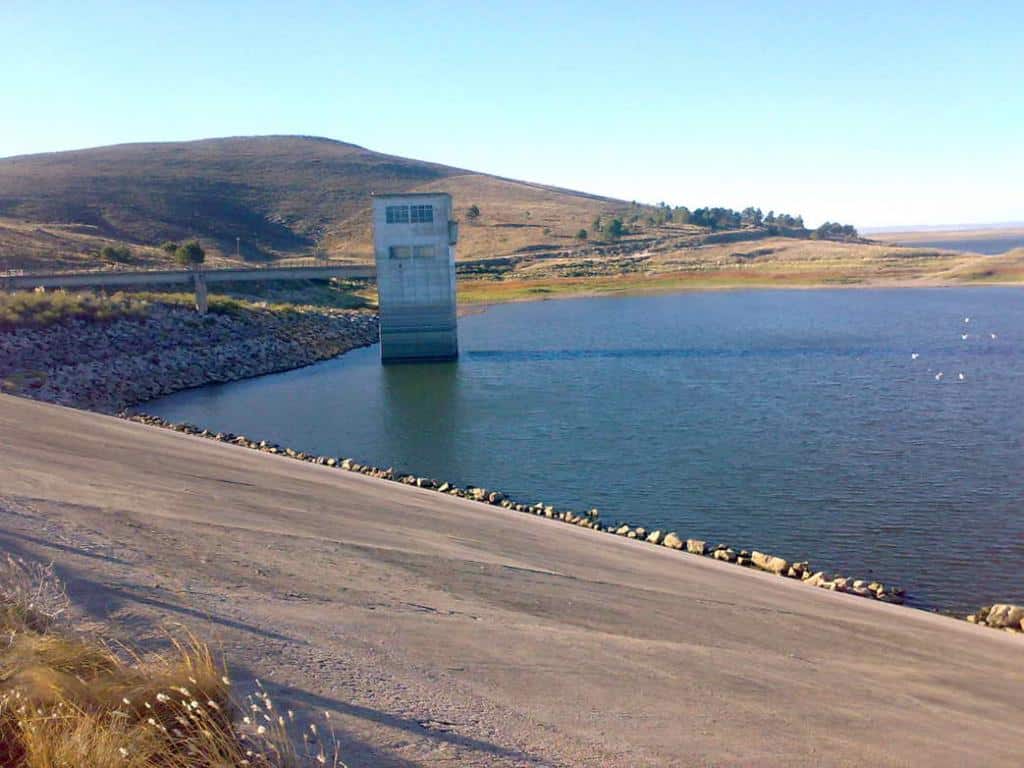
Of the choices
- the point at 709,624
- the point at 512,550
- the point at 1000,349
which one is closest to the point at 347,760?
the point at 709,624

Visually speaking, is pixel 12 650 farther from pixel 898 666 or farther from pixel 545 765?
pixel 898 666

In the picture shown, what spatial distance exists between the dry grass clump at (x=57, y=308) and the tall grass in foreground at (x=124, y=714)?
3556 cm

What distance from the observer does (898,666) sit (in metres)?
9.60

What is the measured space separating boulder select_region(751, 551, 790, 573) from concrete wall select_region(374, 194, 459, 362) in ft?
112

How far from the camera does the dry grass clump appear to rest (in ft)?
122

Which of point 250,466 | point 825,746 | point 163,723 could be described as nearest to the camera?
point 163,723

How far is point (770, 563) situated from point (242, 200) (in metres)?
129

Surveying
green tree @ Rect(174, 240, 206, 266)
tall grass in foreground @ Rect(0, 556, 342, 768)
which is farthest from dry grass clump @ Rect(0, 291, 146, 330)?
tall grass in foreground @ Rect(0, 556, 342, 768)

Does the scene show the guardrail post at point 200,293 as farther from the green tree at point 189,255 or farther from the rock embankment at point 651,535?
the rock embankment at point 651,535

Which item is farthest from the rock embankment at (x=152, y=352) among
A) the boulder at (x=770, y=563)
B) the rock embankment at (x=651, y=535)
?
the boulder at (x=770, y=563)

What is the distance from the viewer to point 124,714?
4582mm

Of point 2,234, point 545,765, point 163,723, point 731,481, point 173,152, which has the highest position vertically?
point 173,152

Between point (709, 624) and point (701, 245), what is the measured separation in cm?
11201

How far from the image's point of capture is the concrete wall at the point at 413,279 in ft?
158
